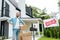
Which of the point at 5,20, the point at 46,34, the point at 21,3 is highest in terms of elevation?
→ the point at 21,3

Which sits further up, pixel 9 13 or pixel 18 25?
pixel 9 13

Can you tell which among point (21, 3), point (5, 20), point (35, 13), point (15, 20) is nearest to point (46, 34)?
point (5, 20)

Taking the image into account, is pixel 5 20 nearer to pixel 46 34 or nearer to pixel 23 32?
pixel 46 34

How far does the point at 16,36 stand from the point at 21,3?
26.9 meters

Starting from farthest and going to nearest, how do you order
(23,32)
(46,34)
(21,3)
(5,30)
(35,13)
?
(35,13)
(21,3)
(46,34)
(5,30)
(23,32)

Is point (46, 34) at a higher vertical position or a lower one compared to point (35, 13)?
lower

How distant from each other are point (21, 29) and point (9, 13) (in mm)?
16633

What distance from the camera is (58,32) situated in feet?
79.4

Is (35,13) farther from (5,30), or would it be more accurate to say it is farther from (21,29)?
(21,29)

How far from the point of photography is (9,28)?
26594mm

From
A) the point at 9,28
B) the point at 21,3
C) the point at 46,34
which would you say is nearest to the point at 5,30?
the point at 9,28

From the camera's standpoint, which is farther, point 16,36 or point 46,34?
point 46,34

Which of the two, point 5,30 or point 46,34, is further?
point 46,34

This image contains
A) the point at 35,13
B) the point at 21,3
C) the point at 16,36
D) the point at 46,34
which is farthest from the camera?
the point at 35,13
